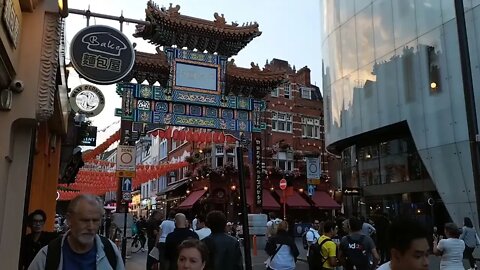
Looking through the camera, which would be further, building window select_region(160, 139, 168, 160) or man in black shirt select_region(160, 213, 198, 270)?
building window select_region(160, 139, 168, 160)

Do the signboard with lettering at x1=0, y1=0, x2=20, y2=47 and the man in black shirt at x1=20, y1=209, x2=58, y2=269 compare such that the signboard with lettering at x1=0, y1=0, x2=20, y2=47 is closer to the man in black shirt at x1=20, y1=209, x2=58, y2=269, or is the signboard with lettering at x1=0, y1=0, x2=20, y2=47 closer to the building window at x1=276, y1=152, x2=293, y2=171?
the man in black shirt at x1=20, y1=209, x2=58, y2=269

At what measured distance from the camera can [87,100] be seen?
40.4 ft

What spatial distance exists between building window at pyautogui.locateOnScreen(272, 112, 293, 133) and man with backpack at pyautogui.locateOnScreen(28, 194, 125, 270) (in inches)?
1515

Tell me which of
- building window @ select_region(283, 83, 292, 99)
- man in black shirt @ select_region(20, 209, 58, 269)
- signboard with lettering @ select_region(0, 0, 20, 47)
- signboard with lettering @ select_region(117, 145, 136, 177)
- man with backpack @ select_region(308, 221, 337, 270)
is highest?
building window @ select_region(283, 83, 292, 99)

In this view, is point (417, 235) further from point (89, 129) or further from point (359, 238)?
point (89, 129)

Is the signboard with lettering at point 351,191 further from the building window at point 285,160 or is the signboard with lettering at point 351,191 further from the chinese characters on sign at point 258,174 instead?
the building window at point 285,160

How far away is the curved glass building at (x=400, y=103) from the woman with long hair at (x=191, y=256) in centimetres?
1821

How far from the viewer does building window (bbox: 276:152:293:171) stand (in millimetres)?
40966


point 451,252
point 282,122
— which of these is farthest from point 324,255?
point 282,122

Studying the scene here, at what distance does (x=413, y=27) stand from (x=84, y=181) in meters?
24.5

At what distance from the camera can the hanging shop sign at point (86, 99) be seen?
12.2m

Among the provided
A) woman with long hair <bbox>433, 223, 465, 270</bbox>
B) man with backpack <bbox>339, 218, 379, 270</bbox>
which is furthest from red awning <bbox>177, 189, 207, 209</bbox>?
woman with long hair <bbox>433, 223, 465, 270</bbox>

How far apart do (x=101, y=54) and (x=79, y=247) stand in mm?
6911

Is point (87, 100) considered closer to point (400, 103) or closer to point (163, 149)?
point (400, 103)
